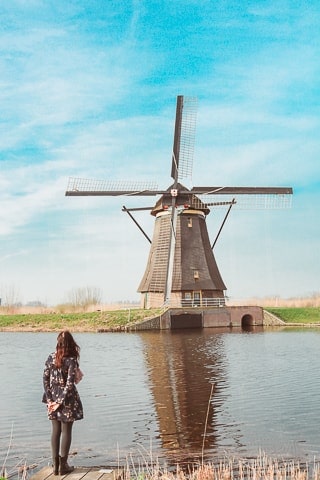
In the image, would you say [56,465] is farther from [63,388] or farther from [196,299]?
[196,299]

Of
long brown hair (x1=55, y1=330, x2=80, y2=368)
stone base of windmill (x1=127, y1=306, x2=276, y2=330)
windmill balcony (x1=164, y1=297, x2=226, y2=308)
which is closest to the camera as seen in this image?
long brown hair (x1=55, y1=330, x2=80, y2=368)

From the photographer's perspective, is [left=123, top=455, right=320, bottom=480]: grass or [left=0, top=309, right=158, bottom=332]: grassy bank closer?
[left=123, top=455, right=320, bottom=480]: grass

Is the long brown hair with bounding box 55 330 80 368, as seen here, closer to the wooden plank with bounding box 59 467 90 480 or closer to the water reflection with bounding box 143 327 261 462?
the wooden plank with bounding box 59 467 90 480

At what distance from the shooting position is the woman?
5625 mm

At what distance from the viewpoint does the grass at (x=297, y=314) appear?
37.3 metres

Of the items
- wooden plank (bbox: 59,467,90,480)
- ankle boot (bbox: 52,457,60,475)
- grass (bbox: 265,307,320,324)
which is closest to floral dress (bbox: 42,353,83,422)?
ankle boot (bbox: 52,457,60,475)

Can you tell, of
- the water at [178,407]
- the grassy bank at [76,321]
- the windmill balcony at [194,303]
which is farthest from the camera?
the windmill balcony at [194,303]

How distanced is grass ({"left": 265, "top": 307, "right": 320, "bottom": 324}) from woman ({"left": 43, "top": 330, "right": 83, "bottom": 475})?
3290 cm

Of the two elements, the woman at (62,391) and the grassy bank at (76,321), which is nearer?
the woman at (62,391)

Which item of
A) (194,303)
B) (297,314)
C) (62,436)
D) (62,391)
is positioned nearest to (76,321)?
(194,303)

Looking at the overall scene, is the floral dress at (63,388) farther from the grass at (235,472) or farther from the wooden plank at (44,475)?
the grass at (235,472)

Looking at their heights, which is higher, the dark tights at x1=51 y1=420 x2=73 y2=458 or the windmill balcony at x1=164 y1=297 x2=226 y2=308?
the windmill balcony at x1=164 y1=297 x2=226 y2=308

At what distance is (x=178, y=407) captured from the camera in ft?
33.8

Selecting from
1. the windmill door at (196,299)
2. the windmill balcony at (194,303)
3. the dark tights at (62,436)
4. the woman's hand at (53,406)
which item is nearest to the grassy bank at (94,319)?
the windmill balcony at (194,303)
